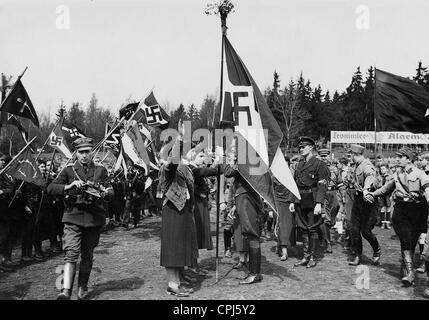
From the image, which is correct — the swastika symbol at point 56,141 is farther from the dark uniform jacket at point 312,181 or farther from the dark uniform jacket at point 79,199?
the dark uniform jacket at point 312,181

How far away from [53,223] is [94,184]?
4027mm

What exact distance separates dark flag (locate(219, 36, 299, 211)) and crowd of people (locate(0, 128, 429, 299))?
311 mm

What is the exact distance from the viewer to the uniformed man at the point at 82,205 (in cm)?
565

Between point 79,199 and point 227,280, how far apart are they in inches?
115

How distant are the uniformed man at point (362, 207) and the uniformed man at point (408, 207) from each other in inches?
33.3

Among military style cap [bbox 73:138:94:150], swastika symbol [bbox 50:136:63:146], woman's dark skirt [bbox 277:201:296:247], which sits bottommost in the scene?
woman's dark skirt [bbox 277:201:296:247]

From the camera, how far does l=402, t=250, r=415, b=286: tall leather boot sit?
650 cm

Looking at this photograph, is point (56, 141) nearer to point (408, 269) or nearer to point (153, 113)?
point (153, 113)

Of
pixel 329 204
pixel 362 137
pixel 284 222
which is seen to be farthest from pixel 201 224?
pixel 362 137

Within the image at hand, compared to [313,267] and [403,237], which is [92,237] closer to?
[313,267]

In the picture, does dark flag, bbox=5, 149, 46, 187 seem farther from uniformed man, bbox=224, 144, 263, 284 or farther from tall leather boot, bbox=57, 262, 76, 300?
uniformed man, bbox=224, 144, 263, 284

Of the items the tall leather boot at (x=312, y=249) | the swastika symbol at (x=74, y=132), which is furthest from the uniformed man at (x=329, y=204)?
the swastika symbol at (x=74, y=132)

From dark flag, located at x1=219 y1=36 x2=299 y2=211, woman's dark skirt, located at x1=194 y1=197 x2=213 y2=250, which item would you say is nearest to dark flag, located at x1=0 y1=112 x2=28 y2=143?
woman's dark skirt, located at x1=194 y1=197 x2=213 y2=250

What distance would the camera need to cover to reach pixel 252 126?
22.3 feet
